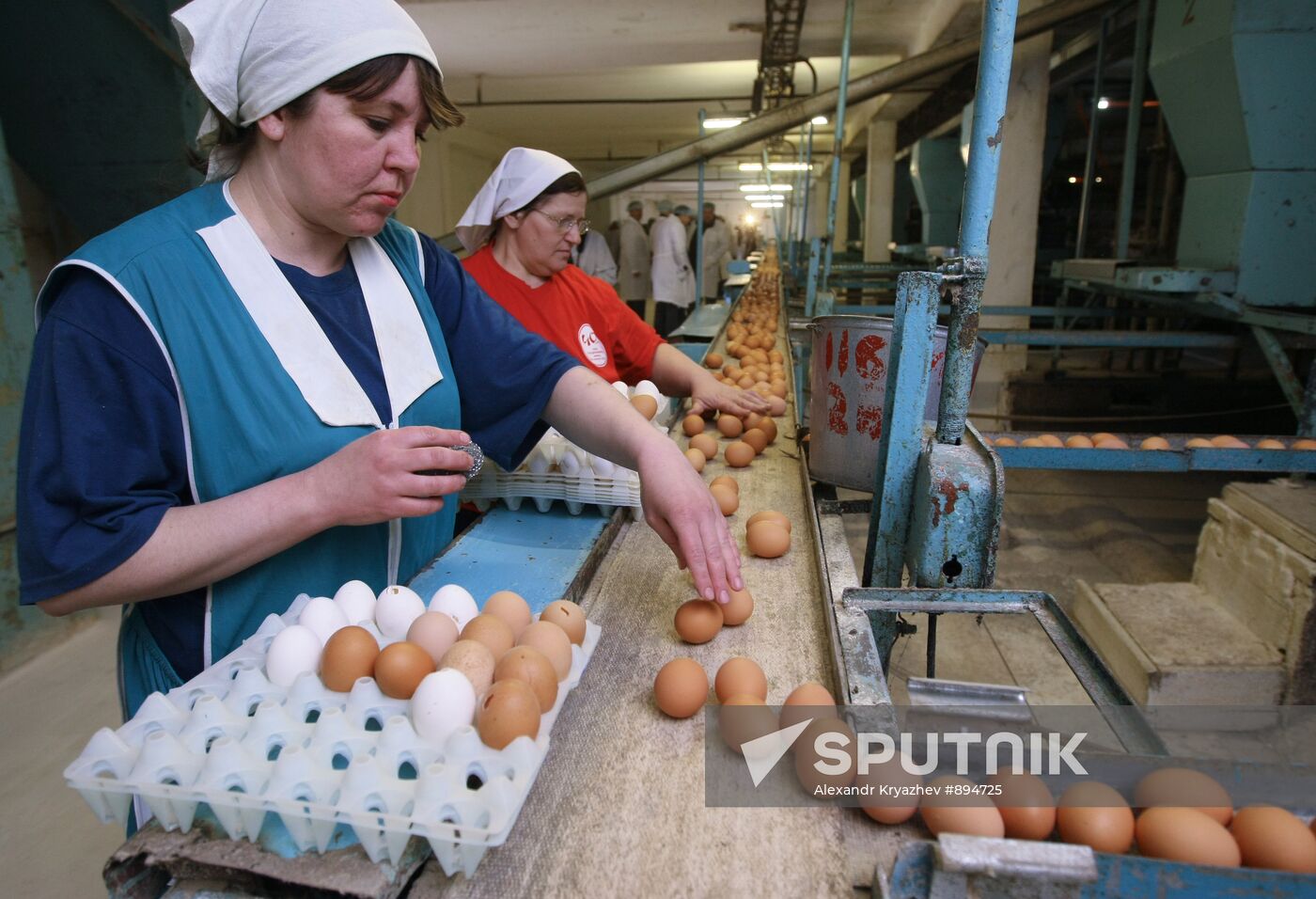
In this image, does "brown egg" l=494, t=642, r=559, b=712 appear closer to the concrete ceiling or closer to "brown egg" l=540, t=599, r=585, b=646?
"brown egg" l=540, t=599, r=585, b=646

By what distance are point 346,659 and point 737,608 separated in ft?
2.37

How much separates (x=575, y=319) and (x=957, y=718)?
91.3 inches

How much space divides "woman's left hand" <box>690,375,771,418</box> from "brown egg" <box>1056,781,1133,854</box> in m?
1.90

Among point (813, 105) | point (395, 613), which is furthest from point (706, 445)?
point (813, 105)

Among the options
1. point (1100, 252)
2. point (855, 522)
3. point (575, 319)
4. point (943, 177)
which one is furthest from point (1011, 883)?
point (1100, 252)

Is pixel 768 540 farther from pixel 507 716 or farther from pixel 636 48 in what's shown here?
pixel 636 48

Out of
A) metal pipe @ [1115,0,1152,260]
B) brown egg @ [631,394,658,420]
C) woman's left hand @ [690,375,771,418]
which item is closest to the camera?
brown egg @ [631,394,658,420]

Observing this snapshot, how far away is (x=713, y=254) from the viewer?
15.5m

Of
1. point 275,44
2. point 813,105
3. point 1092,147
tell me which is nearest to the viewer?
point 275,44

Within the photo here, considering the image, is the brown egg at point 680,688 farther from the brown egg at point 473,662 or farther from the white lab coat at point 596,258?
the white lab coat at point 596,258

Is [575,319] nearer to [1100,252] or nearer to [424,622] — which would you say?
[424,622]

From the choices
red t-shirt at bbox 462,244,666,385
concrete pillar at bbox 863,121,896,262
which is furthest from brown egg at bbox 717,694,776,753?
concrete pillar at bbox 863,121,896,262

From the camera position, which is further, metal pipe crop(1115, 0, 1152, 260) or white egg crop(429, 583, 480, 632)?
metal pipe crop(1115, 0, 1152, 260)

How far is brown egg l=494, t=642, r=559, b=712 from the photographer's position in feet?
3.50
